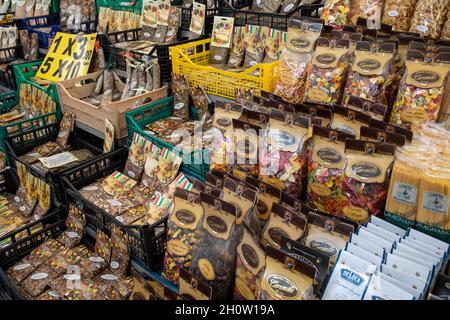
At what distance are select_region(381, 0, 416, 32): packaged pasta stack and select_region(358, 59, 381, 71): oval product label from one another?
21.9 inches

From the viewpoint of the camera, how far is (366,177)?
135 cm

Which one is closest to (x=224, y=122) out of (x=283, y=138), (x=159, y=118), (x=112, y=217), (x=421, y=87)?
(x=283, y=138)

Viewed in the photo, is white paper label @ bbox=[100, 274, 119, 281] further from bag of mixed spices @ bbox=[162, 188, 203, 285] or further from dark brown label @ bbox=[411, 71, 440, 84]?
dark brown label @ bbox=[411, 71, 440, 84]

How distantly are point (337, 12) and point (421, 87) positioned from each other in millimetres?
806

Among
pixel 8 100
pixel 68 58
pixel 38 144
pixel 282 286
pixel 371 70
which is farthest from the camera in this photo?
pixel 8 100

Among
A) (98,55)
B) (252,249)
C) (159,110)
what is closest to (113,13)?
(98,55)

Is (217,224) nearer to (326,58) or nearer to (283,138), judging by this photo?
(283,138)

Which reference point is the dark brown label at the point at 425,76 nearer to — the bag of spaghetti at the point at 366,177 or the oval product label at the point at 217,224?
the bag of spaghetti at the point at 366,177

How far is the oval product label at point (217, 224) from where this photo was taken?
1331 millimetres

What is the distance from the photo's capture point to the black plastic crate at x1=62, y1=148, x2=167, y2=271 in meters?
1.74

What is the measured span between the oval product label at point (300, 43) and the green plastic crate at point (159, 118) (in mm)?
677

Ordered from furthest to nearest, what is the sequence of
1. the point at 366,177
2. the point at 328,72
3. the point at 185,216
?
the point at 328,72, the point at 185,216, the point at 366,177

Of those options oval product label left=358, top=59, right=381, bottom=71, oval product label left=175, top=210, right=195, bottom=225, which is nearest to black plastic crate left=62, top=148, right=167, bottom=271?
oval product label left=175, top=210, right=195, bottom=225

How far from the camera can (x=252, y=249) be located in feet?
4.07
